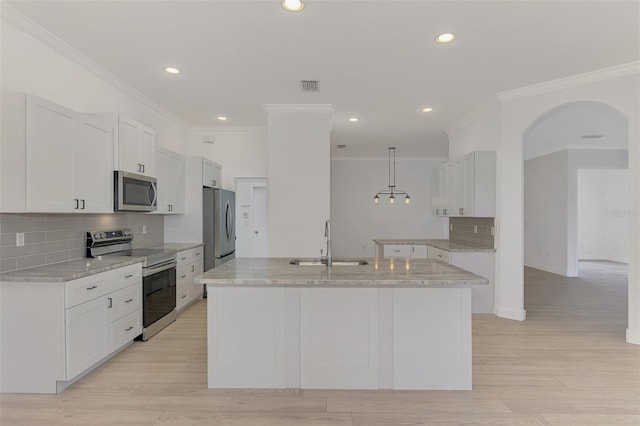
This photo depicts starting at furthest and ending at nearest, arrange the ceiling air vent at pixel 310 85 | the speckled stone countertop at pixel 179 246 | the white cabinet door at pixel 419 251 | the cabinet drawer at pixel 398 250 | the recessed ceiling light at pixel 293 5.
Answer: the cabinet drawer at pixel 398 250 → the white cabinet door at pixel 419 251 → the speckled stone countertop at pixel 179 246 → the ceiling air vent at pixel 310 85 → the recessed ceiling light at pixel 293 5

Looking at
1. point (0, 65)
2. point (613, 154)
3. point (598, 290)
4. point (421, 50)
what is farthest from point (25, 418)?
point (613, 154)

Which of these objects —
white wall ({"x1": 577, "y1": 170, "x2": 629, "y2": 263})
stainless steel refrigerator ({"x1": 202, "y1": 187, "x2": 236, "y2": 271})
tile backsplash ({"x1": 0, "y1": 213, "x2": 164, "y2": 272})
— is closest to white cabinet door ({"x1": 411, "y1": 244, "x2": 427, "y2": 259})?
stainless steel refrigerator ({"x1": 202, "y1": 187, "x2": 236, "y2": 271})

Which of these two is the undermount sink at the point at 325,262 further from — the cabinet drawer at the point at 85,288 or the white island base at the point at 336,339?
the cabinet drawer at the point at 85,288

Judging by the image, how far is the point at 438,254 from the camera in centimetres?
518

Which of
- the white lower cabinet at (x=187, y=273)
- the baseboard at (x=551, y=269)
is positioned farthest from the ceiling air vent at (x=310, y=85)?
the baseboard at (x=551, y=269)

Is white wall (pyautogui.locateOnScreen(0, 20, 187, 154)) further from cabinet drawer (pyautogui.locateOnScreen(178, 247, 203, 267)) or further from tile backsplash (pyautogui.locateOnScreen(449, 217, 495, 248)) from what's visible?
tile backsplash (pyautogui.locateOnScreen(449, 217, 495, 248))

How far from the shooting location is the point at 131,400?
2.43m

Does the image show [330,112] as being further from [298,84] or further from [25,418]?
[25,418]

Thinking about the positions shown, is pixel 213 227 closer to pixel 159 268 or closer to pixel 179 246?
pixel 179 246

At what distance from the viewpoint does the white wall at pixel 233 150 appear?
575 cm

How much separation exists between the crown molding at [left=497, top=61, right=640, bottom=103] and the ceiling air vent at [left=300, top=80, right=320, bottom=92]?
7.58 ft

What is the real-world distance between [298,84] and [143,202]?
7.27 ft

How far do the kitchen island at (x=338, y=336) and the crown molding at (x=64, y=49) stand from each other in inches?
96.6

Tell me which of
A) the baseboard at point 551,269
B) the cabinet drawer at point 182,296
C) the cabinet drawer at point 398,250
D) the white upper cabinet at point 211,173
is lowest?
the baseboard at point 551,269
